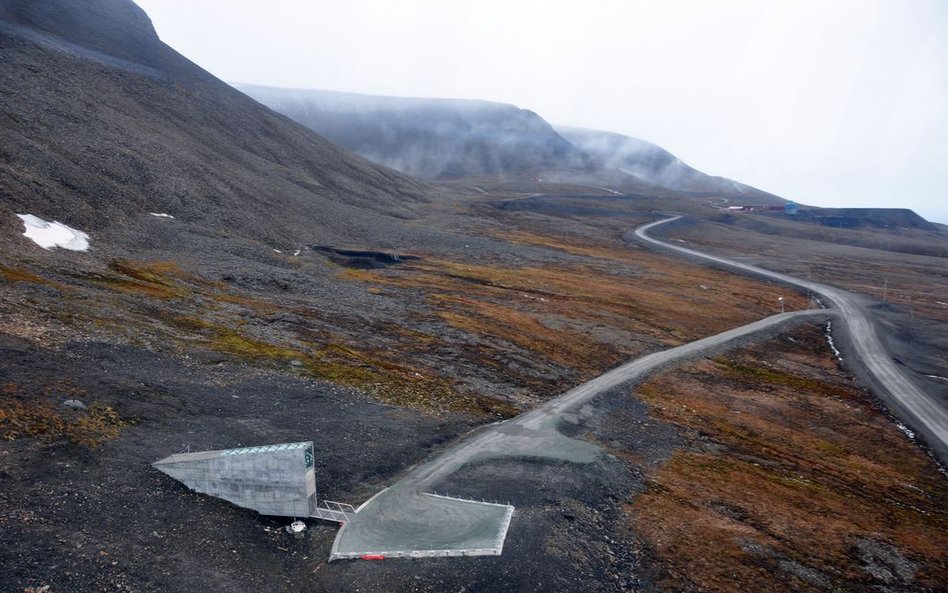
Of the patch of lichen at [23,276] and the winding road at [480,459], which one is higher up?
the patch of lichen at [23,276]

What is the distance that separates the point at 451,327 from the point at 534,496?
2861 centimetres

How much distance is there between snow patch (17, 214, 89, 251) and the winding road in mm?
36271

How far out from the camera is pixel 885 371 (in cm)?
5581

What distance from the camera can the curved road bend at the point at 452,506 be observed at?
68.3ft

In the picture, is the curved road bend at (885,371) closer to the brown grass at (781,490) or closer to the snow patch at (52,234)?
the brown grass at (781,490)

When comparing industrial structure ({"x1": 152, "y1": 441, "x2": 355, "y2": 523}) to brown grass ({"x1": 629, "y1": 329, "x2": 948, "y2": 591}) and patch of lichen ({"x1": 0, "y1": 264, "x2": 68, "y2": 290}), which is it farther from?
patch of lichen ({"x1": 0, "y1": 264, "x2": 68, "y2": 290})

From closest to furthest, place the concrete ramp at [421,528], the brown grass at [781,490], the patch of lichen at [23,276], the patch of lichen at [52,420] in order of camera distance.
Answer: the concrete ramp at [421,528] < the patch of lichen at [52,420] < the brown grass at [781,490] < the patch of lichen at [23,276]

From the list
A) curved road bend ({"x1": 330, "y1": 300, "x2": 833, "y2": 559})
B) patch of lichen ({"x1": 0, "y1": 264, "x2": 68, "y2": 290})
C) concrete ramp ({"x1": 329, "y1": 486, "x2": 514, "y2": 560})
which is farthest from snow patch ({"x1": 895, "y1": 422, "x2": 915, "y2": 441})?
patch of lichen ({"x1": 0, "y1": 264, "x2": 68, "y2": 290})

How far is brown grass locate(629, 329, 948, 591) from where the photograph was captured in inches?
956

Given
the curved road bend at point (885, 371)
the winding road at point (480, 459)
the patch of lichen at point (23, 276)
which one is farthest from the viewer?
the curved road bend at point (885, 371)

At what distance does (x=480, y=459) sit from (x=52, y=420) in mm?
17053

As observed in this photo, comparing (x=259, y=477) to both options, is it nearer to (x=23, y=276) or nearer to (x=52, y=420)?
(x=52, y=420)

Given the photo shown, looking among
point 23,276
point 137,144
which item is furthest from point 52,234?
point 137,144

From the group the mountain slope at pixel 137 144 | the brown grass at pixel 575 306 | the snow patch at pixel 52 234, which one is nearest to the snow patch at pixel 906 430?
the brown grass at pixel 575 306
